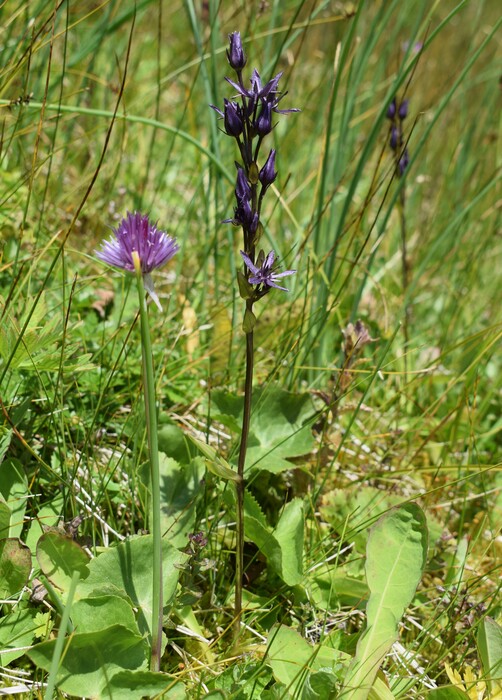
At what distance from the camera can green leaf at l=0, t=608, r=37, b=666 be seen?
3.69 feet

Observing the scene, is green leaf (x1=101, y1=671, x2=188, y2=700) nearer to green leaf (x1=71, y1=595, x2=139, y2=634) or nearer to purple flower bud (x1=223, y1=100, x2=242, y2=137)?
green leaf (x1=71, y1=595, x2=139, y2=634)

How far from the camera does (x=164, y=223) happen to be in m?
2.60

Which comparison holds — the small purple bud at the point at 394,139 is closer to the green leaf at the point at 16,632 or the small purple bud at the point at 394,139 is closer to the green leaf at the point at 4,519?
the green leaf at the point at 4,519

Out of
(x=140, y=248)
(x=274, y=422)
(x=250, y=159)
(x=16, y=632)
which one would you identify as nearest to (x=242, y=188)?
(x=250, y=159)

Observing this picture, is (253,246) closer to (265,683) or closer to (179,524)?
(179,524)

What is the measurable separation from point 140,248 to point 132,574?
1.85ft

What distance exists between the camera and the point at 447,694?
117 cm

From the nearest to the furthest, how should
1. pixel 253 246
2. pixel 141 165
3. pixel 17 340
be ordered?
pixel 253 246
pixel 17 340
pixel 141 165

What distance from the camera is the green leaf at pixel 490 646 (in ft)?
4.04

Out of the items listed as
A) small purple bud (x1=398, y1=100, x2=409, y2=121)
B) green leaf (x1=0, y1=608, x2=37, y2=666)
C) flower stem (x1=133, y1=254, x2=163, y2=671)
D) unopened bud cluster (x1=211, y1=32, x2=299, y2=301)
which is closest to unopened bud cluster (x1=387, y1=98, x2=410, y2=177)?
small purple bud (x1=398, y1=100, x2=409, y2=121)

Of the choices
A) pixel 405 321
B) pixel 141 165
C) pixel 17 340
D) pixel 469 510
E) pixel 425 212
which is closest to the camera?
pixel 17 340

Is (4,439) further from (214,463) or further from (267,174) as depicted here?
(267,174)

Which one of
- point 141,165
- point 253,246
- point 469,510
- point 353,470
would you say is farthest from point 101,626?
point 141,165

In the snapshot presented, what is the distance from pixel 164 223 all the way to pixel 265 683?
1.78 meters
